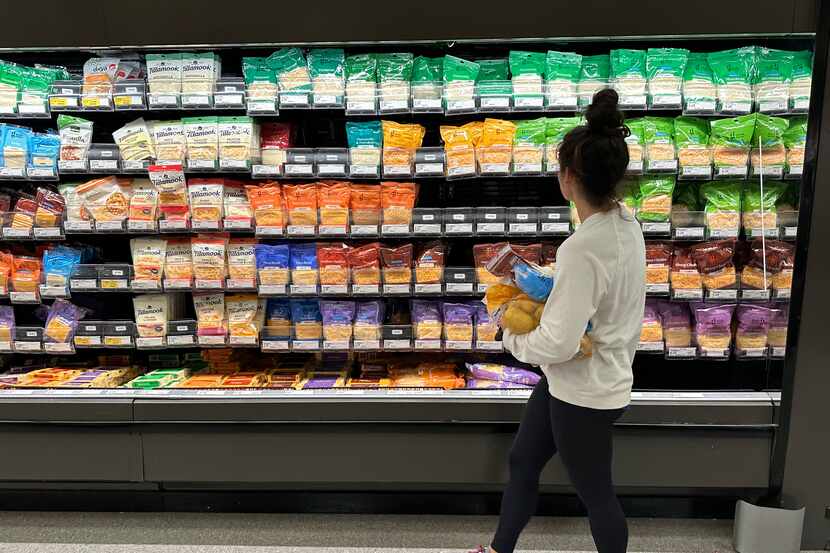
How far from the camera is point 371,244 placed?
2.66 meters

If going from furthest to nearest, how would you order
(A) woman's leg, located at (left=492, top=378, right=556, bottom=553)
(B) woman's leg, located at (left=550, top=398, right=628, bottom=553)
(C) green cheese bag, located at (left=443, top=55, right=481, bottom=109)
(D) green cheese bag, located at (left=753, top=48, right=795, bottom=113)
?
1. (C) green cheese bag, located at (left=443, top=55, right=481, bottom=109)
2. (D) green cheese bag, located at (left=753, top=48, right=795, bottom=113)
3. (A) woman's leg, located at (left=492, top=378, right=556, bottom=553)
4. (B) woman's leg, located at (left=550, top=398, right=628, bottom=553)

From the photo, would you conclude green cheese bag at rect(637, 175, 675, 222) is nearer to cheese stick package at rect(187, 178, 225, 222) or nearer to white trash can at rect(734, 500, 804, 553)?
white trash can at rect(734, 500, 804, 553)

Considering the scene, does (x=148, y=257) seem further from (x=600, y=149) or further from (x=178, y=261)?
(x=600, y=149)

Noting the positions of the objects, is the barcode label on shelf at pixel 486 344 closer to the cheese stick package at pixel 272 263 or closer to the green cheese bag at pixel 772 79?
the cheese stick package at pixel 272 263

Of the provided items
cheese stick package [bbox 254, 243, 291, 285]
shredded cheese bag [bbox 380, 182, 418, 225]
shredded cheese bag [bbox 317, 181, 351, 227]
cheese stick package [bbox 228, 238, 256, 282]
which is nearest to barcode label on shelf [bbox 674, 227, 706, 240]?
shredded cheese bag [bbox 380, 182, 418, 225]

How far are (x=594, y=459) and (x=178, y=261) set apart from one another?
195 cm

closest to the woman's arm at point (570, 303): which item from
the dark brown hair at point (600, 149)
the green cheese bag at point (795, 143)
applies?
the dark brown hair at point (600, 149)

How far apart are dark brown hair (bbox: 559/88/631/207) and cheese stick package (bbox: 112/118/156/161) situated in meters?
1.86

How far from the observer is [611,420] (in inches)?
68.2

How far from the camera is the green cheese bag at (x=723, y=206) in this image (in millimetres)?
2475

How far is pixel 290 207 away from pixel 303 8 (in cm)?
81

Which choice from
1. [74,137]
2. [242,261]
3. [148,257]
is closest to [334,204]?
[242,261]

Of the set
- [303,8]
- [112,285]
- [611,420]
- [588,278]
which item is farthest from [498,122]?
[112,285]

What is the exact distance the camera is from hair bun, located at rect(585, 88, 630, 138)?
1.56 m
